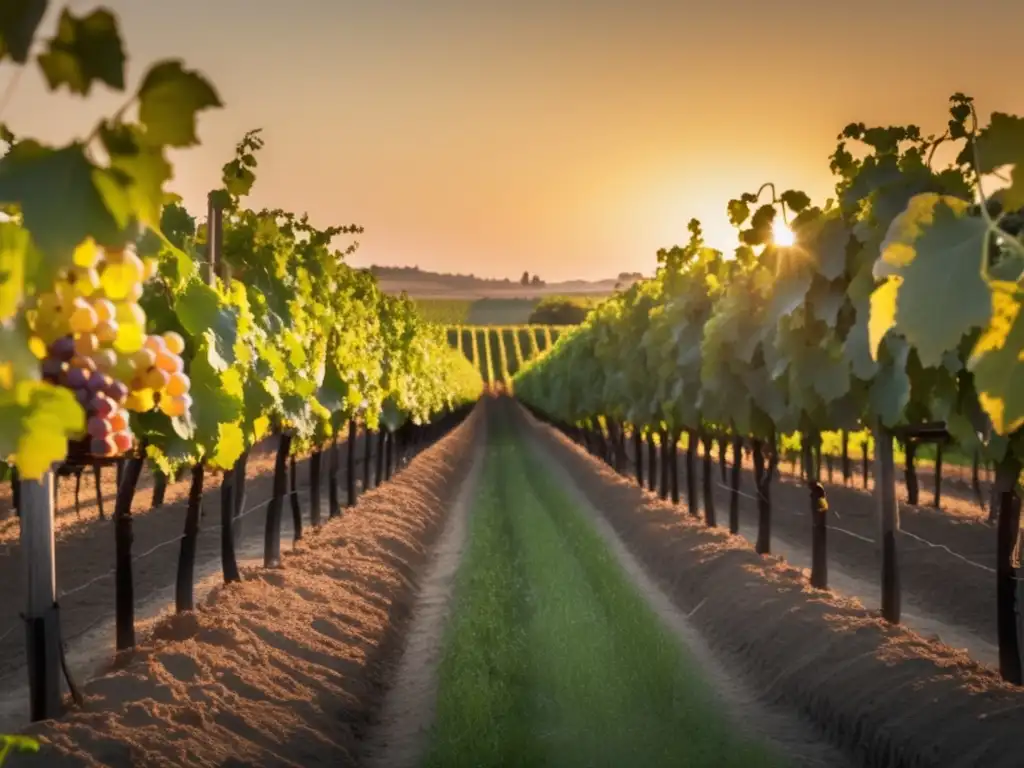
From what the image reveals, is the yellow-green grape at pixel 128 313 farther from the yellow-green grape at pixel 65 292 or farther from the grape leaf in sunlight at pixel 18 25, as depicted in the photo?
the grape leaf in sunlight at pixel 18 25

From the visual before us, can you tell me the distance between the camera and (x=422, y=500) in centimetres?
2183

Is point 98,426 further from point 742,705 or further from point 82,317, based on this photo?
point 742,705

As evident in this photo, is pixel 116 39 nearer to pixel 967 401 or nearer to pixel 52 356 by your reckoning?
pixel 52 356

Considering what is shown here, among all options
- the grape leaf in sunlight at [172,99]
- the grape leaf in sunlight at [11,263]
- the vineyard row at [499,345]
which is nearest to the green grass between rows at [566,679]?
the grape leaf in sunlight at [11,263]

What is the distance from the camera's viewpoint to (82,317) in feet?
5.64

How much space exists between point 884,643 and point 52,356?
8.03 metres

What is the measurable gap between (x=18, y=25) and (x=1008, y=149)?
1.90 meters

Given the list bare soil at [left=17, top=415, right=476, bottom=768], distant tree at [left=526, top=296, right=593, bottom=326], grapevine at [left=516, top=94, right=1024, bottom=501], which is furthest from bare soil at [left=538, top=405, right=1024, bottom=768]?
distant tree at [left=526, top=296, right=593, bottom=326]

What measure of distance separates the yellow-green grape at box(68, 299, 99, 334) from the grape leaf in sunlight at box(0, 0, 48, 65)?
1.57ft

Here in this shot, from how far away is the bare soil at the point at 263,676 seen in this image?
20.1 feet

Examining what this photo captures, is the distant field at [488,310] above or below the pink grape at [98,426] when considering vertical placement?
above

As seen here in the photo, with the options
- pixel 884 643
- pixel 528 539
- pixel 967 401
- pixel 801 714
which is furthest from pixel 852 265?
pixel 528 539

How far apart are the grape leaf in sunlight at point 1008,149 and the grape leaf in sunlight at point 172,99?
1617 mm

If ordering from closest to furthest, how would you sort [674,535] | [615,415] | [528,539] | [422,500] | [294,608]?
[294,608] → [674,535] → [528,539] → [422,500] → [615,415]
